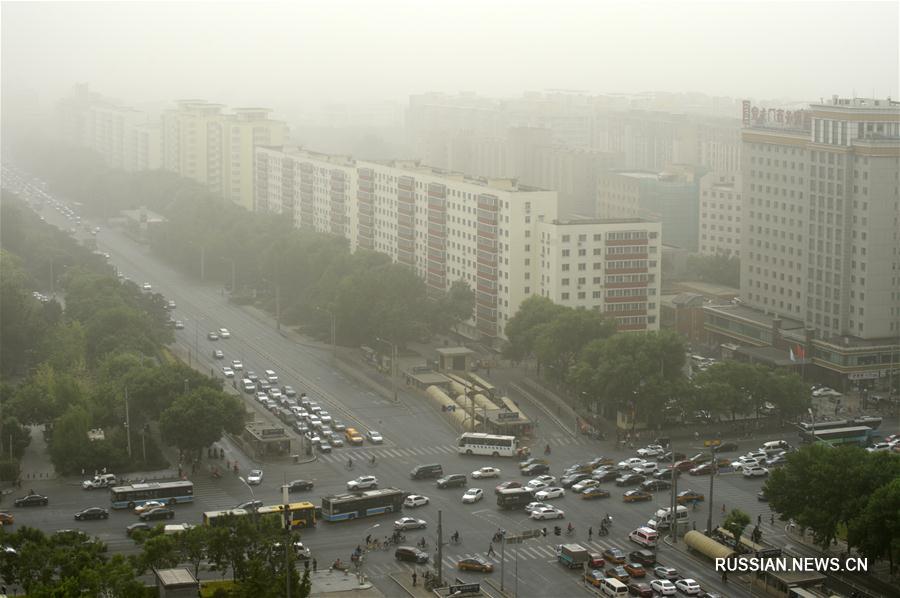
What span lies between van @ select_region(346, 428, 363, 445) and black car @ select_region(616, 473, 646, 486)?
8931mm

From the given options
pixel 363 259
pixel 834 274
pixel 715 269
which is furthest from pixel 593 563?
pixel 715 269

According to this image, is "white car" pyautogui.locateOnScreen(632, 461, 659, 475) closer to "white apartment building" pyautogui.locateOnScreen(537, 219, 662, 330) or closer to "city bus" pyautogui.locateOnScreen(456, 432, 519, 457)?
"city bus" pyautogui.locateOnScreen(456, 432, 519, 457)

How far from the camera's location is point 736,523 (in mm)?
36469

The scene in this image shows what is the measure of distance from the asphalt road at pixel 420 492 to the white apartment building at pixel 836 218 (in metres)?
11.2

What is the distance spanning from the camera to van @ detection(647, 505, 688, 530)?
3799 centimetres

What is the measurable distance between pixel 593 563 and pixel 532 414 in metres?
15.7

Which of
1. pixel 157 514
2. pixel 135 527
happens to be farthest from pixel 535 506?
pixel 135 527

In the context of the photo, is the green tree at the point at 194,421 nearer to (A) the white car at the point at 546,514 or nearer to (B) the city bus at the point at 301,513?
(B) the city bus at the point at 301,513

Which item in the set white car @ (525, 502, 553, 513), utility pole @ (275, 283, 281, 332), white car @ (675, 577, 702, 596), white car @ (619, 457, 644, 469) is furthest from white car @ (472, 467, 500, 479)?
utility pole @ (275, 283, 281, 332)

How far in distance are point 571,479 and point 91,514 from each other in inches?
533

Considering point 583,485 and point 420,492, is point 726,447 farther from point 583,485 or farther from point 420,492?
point 420,492

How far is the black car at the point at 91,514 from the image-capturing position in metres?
38.8

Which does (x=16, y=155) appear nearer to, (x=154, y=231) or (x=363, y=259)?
(x=154, y=231)

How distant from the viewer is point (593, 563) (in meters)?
35.0
